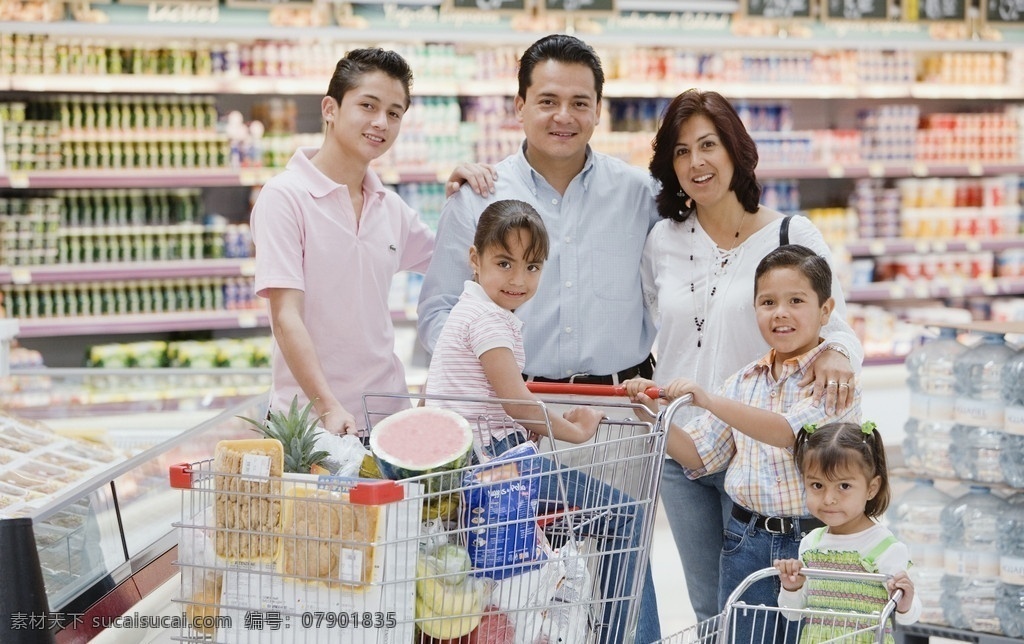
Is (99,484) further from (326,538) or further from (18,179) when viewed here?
(18,179)

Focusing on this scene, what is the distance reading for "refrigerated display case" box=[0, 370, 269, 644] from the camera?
1.78 meters

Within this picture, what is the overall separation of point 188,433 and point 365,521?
4.12 ft

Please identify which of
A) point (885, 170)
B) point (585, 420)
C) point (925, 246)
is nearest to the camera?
point (585, 420)

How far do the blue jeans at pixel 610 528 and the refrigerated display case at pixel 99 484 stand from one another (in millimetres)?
782

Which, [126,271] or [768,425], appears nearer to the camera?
[768,425]

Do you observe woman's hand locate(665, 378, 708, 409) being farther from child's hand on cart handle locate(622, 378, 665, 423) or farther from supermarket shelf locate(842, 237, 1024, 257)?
supermarket shelf locate(842, 237, 1024, 257)

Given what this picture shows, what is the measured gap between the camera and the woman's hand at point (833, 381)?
2148mm

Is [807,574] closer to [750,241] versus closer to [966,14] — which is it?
[750,241]

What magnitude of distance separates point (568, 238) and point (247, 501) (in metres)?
1.18

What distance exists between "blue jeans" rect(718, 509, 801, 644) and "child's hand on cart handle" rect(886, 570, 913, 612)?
0.28 meters

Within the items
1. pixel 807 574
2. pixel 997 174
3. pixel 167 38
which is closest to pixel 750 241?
pixel 807 574

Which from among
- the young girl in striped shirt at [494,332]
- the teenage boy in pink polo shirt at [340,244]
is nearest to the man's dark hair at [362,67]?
the teenage boy in pink polo shirt at [340,244]

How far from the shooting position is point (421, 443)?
1697 millimetres

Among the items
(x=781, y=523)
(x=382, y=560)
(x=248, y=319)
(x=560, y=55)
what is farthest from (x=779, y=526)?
(x=248, y=319)
